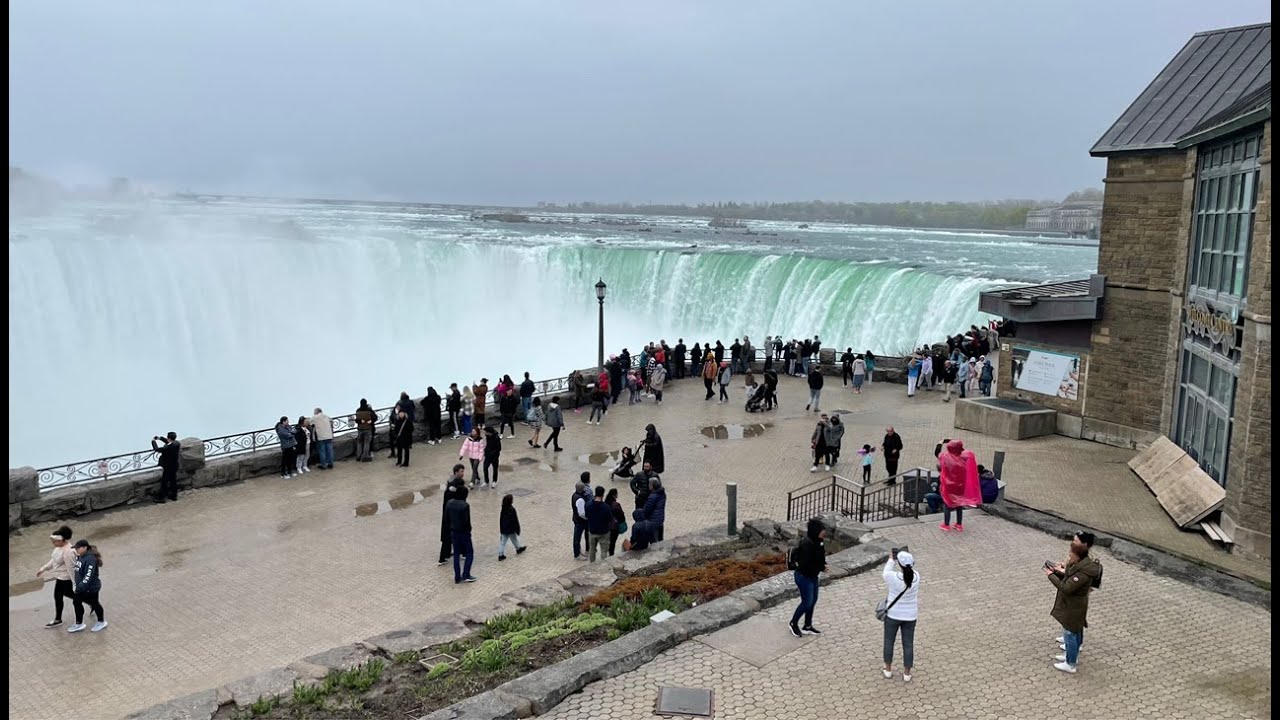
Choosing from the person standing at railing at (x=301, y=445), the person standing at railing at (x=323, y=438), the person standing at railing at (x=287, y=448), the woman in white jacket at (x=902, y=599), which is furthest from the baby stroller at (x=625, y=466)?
the woman in white jacket at (x=902, y=599)

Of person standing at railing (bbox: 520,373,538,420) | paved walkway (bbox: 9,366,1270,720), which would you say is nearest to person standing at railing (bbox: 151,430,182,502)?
paved walkway (bbox: 9,366,1270,720)

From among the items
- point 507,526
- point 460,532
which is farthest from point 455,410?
point 460,532

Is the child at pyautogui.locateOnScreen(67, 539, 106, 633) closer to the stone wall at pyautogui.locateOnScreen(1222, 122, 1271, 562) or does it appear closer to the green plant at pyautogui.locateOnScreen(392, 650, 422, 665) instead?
the green plant at pyautogui.locateOnScreen(392, 650, 422, 665)

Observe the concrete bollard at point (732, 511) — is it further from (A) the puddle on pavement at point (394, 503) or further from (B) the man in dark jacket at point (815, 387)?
(B) the man in dark jacket at point (815, 387)

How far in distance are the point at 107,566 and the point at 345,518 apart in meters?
3.19

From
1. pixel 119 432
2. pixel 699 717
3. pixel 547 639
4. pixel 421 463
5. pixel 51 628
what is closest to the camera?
pixel 699 717

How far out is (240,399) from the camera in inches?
1148

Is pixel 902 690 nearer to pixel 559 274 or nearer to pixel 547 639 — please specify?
pixel 547 639

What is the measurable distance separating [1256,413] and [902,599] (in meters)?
6.88

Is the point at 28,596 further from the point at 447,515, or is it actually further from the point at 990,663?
the point at 990,663

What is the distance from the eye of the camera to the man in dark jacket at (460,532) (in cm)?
1105

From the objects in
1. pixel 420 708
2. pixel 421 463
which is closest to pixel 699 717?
pixel 420 708

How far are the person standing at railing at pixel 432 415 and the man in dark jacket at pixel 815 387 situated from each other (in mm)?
8343

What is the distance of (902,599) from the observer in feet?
24.0
